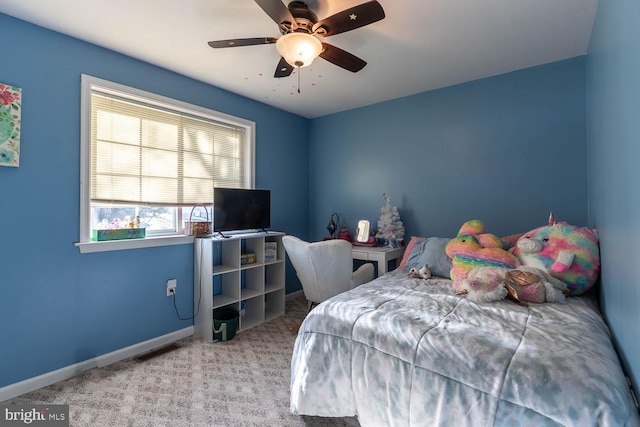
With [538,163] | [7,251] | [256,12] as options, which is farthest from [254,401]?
[538,163]

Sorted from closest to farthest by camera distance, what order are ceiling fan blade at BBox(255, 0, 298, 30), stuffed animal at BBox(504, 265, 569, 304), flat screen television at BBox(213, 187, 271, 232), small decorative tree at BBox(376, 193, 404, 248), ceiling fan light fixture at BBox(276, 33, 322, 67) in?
ceiling fan blade at BBox(255, 0, 298, 30) → ceiling fan light fixture at BBox(276, 33, 322, 67) → stuffed animal at BBox(504, 265, 569, 304) → flat screen television at BBox(213, 187, 271, 232) → small decorative tree at BBox(376, 193, 404, 248)

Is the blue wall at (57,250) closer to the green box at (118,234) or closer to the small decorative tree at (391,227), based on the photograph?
the green box at (118,234)

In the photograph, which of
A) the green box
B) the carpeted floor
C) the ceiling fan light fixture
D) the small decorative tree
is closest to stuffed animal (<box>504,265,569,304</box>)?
the carpeted floor

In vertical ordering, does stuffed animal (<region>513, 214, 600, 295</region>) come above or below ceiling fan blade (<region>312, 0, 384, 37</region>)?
below

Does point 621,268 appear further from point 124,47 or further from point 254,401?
point 124,47

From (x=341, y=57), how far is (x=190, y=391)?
243 cm

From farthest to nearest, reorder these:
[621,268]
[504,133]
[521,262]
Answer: [504,133] < [521,262] < [621,268]

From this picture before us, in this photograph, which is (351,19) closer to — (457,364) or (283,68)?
(283,68)

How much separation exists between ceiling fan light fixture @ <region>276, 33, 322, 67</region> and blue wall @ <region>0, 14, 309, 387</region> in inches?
59.5

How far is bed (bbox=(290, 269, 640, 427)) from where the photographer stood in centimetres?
106

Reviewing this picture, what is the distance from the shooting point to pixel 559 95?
257cm

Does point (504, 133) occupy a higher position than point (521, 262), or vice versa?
point (504, 133)

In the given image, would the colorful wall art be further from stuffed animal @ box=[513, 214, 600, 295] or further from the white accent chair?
stuffed animal @ box=[513, 214, 600, 295]

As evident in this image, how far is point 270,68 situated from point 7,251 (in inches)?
91.1
